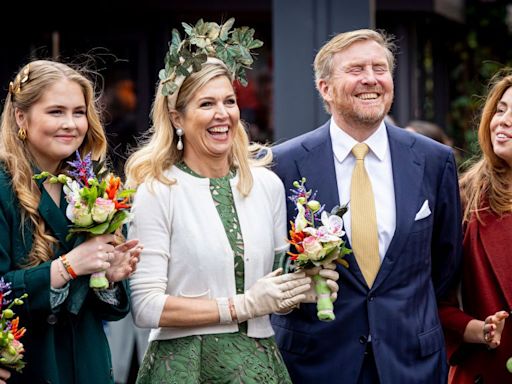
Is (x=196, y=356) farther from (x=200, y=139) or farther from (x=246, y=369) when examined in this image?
(x=200, y=139)

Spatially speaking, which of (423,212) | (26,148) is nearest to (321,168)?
(423,212)

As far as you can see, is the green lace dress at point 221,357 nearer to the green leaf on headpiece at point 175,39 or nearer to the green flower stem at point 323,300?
the green flower stem at point 323,300

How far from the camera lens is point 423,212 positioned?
5.10 metres

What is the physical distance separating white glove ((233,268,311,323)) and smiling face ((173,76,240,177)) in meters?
0.59

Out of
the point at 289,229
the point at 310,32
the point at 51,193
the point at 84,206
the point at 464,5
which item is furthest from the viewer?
the point at 464,5

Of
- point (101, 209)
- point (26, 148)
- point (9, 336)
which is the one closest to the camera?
point (9, 336)

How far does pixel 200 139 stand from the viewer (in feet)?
15.4

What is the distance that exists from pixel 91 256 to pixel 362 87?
1.66 meters

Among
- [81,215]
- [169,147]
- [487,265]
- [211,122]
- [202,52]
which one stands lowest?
[487,265]

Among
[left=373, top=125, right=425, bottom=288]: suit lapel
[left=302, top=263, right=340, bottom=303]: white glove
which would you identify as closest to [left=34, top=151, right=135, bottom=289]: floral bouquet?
[left=302, top=263, right=340, bottom=303]: white glove

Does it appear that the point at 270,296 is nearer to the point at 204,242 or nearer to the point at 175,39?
the point at 204,242

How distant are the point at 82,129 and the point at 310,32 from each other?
3.12 m

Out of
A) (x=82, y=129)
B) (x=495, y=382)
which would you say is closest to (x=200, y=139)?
(x=82, y=129)

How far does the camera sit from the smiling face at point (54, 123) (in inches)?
179
